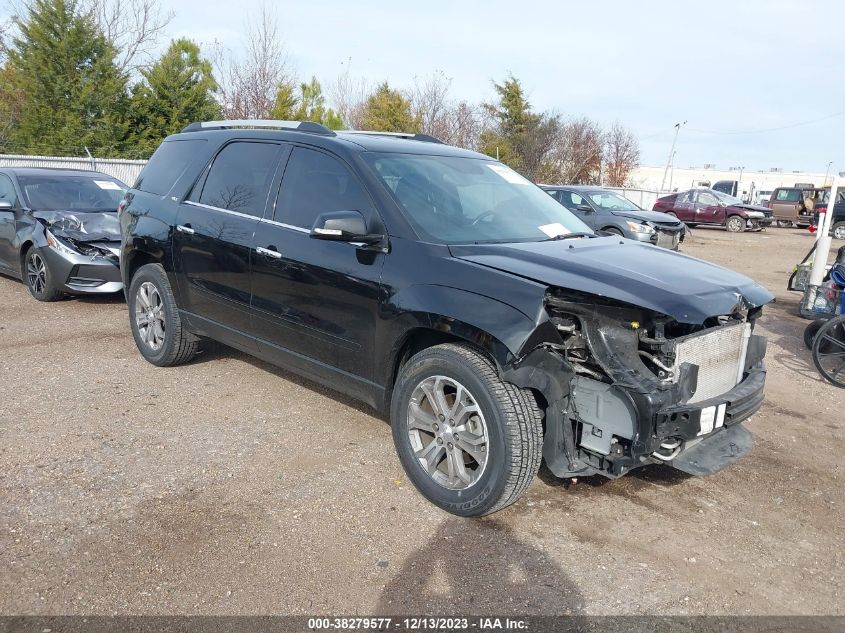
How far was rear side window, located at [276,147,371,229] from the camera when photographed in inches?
161

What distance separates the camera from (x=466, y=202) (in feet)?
14.0

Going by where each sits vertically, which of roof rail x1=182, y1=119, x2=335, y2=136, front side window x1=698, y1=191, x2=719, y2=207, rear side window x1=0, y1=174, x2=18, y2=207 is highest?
front side window x1=698, y1=191, x2=719, y2=207

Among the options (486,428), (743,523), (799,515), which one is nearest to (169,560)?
(486,428)

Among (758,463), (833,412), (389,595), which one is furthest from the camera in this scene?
(833,412)

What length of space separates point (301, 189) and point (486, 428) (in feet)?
6.67

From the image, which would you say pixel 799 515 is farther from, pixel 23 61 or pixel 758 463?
pixel 23 61

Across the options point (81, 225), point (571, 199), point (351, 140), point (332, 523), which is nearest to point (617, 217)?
point (571, 199)

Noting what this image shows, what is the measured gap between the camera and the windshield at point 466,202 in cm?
395

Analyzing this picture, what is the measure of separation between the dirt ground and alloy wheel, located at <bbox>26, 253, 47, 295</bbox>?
135 inches

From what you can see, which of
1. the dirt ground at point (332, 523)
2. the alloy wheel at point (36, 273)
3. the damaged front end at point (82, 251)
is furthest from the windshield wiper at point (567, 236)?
the alloy wheel at point (36, 273)

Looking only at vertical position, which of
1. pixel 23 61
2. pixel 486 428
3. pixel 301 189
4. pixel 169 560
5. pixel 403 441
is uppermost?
pixel 23 61

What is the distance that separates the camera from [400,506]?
11.9 feet

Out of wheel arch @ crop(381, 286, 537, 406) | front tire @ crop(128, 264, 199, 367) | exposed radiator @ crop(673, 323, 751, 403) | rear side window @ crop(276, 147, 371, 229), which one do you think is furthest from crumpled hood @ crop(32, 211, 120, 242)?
exposed radiator @ crop(673, 323, 751, 403)

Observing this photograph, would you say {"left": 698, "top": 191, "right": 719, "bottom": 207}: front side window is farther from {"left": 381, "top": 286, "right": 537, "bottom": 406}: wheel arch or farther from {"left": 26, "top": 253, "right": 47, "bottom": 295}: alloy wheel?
{"left": 381, "top": 286, "right": 537, "bottom": 406}: wheel arch
